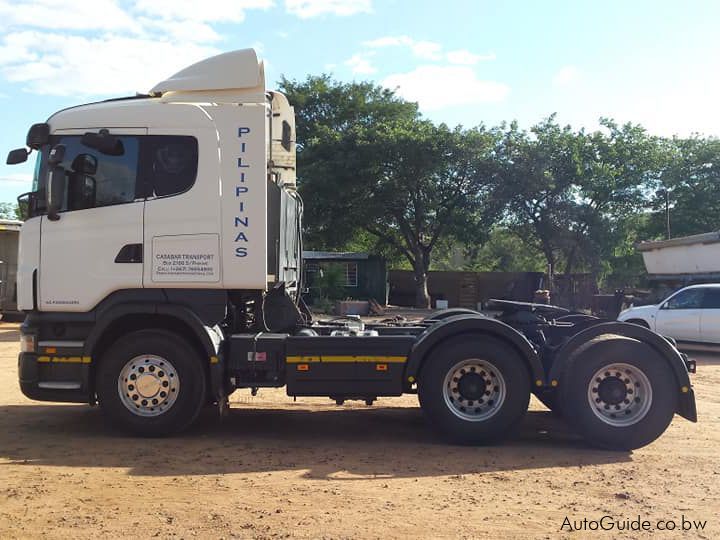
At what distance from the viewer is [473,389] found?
6.66 m

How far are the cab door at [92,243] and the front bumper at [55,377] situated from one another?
1.74ft

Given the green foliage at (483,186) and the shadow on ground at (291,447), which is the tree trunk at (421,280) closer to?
the green foliage at (483,186)

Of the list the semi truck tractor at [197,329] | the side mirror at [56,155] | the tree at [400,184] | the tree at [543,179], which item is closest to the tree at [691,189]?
the tree at [543,179]

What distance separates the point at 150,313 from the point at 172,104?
2.23 m

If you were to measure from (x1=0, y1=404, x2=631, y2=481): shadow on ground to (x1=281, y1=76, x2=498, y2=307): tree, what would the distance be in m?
20.3

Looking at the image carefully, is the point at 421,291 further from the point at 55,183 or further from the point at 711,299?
the point at 55,183

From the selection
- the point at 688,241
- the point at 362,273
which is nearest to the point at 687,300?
the point at 688,241

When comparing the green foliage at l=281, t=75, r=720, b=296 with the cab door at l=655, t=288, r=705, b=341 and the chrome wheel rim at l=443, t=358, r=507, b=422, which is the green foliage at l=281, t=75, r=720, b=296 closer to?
the cab door at l=655, t=288, r=705, b=341

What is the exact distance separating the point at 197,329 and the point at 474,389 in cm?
294

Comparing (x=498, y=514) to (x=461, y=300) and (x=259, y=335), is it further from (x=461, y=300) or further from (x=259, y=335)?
(x=461, y=300)

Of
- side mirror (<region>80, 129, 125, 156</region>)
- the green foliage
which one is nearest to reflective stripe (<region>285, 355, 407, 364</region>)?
side mirror (<region>80, 129, 125, 156</region>)

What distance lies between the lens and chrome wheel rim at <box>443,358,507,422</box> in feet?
21.8

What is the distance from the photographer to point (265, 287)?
6.76 m

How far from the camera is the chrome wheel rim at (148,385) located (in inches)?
262
